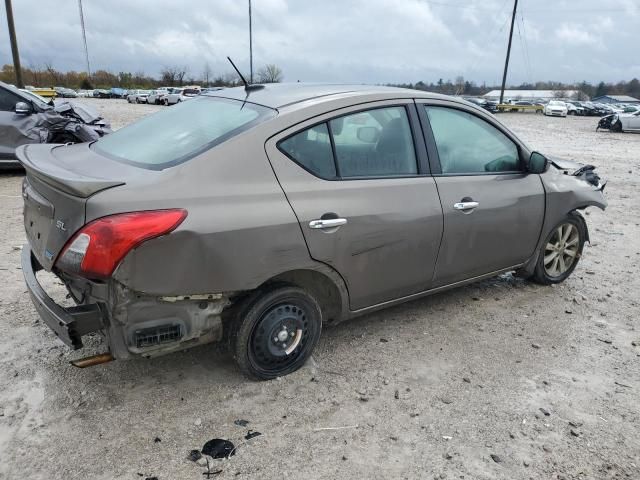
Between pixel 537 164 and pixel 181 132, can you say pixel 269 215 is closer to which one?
pixel 181 132

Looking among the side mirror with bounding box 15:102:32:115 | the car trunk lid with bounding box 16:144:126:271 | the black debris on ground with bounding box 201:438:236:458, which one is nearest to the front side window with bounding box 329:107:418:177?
the car trunk lid with bounding box 16:144:126:271

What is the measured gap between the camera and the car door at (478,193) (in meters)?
3.64

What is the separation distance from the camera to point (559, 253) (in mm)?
4750

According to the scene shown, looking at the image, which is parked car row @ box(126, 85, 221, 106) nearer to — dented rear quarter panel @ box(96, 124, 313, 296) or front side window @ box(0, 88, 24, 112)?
front side window @ box(0, 88, 24, 112)

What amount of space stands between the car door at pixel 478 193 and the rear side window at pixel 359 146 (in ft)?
0.72

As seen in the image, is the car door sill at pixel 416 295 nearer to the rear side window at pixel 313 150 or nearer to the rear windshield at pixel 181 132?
the rear side window at pixel 313 150

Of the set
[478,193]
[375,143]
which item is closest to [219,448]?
[375,143]

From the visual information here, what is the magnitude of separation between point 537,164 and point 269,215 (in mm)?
2470

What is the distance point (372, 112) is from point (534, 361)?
2.01 metres

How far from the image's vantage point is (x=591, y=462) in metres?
2.60

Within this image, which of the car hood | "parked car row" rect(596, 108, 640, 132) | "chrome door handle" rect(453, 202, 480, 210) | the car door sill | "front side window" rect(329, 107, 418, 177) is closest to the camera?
"front side window" rect(329, 107, 418, 177)

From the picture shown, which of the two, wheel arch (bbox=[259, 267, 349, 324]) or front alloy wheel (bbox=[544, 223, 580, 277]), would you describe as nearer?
wheel arch (bbox=[259, 267, 349, 324])

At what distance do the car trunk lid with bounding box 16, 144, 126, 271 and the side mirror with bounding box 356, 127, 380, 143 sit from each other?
143cm

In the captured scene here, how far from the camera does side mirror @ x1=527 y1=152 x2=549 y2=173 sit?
4.12 meters
